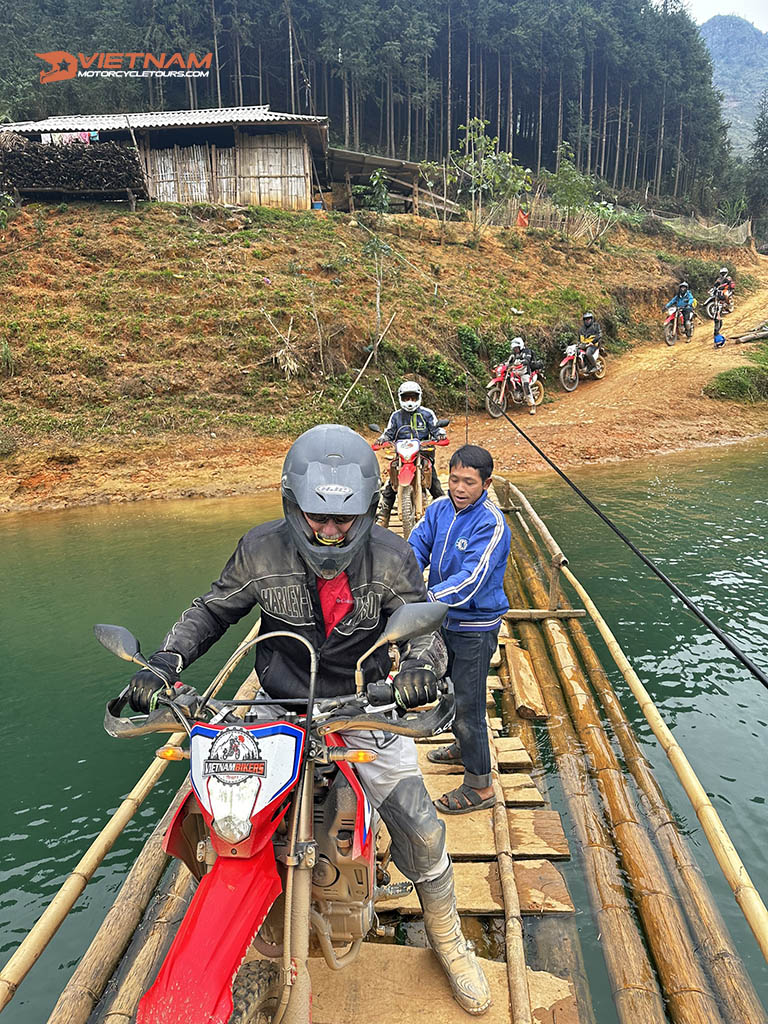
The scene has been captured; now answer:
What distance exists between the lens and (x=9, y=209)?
62.7 feet

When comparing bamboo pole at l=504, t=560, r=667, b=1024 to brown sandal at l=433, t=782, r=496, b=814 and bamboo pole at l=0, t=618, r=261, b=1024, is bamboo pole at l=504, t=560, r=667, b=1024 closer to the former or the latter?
brown sandal at l=433, t=782, r=496, b=814

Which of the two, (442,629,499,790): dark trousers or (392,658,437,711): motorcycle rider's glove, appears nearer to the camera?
(392,658,437,711): motorcycle rider's glove

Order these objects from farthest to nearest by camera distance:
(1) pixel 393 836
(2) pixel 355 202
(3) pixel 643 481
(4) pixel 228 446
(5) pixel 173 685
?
(2) pixel 355 202 → (4) pixel 228 446 → (3) pixel 643 481 → (1) pixel 393 836 → (5) pixel 173 685

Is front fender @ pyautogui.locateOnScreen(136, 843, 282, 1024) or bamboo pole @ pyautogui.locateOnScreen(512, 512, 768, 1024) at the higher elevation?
front fender @ pyautogui.locateOnScreen(136, 843, 282, 1024)

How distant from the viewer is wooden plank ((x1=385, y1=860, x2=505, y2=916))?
9.86 feet

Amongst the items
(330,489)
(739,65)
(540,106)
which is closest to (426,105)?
(540,106)

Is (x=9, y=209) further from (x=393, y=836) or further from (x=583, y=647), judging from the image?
(x=393, y=836)

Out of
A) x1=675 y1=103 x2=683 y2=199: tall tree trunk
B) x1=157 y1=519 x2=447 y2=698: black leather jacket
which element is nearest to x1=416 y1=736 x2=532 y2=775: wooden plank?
x1=157 y1=519 x2=447 y2=698: black leather jacket

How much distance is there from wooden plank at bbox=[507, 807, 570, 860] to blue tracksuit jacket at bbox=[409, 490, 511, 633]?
1.07 metres

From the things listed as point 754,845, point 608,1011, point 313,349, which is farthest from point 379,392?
point 608,1011

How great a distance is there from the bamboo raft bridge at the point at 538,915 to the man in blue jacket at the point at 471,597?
0.69 feet

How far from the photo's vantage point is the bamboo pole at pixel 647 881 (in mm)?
2654

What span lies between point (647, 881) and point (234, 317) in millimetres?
16578

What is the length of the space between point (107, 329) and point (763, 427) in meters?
16.4
